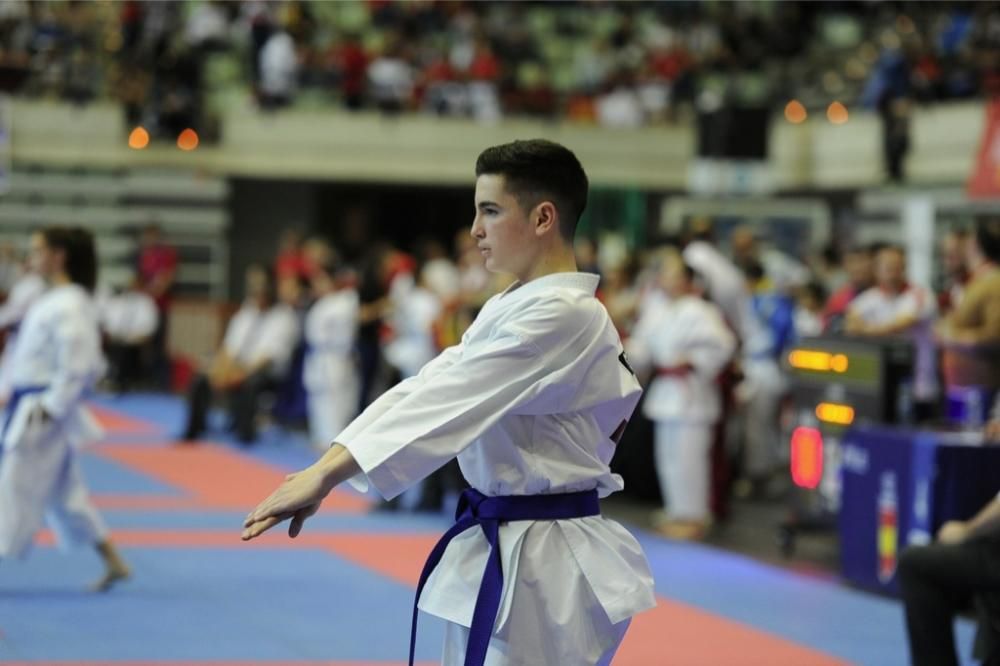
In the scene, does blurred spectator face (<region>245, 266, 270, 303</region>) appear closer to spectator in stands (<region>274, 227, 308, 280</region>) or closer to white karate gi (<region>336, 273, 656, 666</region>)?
spectator in stands (<region>274, 227, 308, 280</region>)

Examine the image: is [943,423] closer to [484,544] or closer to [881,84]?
[484,544]

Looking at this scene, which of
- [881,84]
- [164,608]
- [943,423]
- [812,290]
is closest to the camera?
[164,608]

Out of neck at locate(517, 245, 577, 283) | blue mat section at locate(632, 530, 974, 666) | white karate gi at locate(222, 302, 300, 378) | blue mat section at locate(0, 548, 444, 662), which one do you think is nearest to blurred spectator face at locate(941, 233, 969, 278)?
blue mat section at locate(632, 530, 974, 666)

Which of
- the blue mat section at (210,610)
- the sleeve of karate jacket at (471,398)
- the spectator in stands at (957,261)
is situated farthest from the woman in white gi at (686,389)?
the sleeve of karate jacket at (471,398)

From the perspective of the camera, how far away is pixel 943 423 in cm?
838

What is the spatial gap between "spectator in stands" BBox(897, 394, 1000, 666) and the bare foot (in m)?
4.12

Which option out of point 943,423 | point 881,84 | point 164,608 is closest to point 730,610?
point 943,423

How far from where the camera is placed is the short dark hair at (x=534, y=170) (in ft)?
10.9

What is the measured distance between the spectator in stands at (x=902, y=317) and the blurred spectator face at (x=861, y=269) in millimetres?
109

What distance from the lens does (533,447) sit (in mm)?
3307

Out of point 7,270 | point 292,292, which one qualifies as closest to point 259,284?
point 292,292

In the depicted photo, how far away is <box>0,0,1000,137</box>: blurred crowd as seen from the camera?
21.8 m

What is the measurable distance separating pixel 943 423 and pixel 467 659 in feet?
18.6

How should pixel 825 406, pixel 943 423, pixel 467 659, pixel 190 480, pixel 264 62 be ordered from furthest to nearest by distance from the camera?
pixel 264 62 → pixel 190 480 → pixel 825 406 → pixel 943 423 → pixel 467 659
